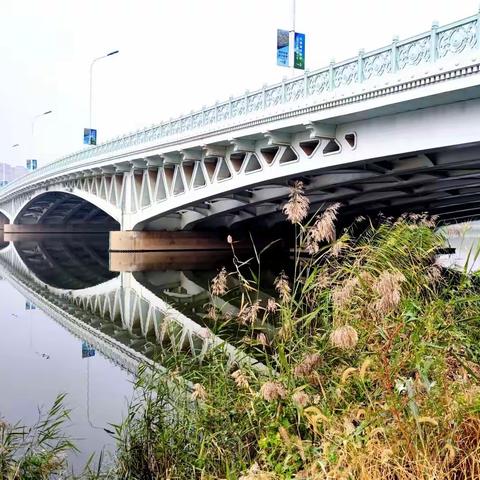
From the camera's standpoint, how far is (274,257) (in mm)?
32250

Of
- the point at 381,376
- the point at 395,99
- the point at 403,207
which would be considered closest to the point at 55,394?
the point at 381,376

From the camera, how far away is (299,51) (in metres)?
18.4

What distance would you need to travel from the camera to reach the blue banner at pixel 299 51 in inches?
716

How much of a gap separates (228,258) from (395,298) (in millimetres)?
27058

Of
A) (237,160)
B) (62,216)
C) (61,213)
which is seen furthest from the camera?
(62,216)

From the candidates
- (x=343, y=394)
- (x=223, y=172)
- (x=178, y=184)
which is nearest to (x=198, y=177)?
(x=178, y=184)

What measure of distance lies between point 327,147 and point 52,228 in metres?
50.4

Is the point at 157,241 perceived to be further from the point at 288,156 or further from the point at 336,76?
the point at 336,76

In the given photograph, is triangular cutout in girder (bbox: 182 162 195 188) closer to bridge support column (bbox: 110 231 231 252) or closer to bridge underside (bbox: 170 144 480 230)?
bridge underside (bbox: 170 144 480 230)

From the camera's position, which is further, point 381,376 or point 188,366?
point 188,366

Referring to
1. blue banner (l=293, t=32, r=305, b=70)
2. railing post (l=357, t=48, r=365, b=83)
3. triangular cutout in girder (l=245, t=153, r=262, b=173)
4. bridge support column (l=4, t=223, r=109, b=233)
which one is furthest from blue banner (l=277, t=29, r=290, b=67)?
bridge support column (l=4, t=223, r=109, b=233)

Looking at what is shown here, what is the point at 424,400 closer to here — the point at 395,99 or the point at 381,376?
the point at 381,376

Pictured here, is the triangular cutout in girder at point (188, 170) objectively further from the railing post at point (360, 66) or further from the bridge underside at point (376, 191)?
the railing post at point (360, 66)

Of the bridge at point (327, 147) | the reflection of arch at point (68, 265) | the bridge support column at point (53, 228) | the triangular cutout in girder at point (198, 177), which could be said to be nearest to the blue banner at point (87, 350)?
the bridge at point (327, 147)
